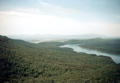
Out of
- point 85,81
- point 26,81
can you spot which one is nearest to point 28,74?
point 26,81

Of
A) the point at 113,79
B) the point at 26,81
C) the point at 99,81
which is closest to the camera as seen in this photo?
the point at 26,81

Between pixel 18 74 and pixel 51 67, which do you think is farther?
pixel 51 67

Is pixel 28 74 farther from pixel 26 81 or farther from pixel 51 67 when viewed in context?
pixel 51 67

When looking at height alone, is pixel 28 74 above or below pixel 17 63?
below

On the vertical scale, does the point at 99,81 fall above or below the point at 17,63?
below

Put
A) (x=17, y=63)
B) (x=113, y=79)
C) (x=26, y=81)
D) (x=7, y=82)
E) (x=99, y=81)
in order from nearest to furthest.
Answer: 1. (x=7, y=82)
2. (x=26, y=81)
3. (x=99, y=81)
4. (x=113, y=79)
5. (x=17, y=63)

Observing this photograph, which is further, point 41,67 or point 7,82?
point 41,67

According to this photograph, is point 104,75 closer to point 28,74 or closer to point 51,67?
point 51,67

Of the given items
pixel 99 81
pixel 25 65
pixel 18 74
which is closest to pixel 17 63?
pixel 25 65

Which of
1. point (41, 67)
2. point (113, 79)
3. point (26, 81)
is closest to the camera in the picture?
point (26, 81)
